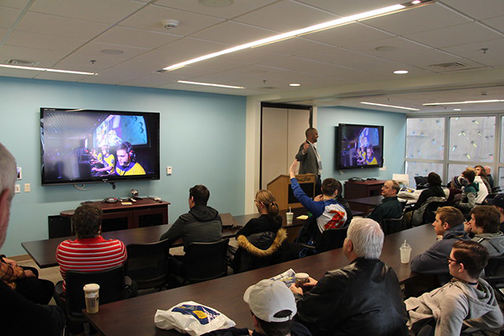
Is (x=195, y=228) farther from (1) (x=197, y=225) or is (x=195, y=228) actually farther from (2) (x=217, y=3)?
(2) (x=217, y=3)

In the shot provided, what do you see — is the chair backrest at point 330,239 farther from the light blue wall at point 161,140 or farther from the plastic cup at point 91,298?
the light blue wall at point 161,140

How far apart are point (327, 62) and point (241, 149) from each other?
3.71 m

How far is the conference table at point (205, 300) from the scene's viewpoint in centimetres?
193

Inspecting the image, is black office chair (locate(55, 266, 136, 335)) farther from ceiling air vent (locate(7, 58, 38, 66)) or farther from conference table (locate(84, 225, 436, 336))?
ceiling air vent (locate(7, 58, 38, 66))

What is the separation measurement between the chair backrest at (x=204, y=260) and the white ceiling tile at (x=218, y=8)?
1.84 metres

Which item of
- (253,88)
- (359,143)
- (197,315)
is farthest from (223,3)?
(359,143)

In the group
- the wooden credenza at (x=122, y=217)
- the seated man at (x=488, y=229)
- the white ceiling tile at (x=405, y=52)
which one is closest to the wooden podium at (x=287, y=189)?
the wooden credenza at (x=122, y=217)

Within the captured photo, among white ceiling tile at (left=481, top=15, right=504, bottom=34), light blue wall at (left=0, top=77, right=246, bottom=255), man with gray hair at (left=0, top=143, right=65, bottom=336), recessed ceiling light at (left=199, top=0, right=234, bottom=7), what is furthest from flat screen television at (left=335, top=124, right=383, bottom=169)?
man with gray hair at (left=0, top=143, right=65, bottom=336)

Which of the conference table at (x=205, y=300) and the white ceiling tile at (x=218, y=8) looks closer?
the conference table at (x=205, y=300)

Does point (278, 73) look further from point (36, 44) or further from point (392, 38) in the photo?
point (36, 44)

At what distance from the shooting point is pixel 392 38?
11.0ft

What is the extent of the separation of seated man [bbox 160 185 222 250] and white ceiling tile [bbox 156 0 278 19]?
5.24ft

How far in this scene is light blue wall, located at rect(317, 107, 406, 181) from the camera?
31.7 ft

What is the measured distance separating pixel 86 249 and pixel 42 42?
6.75ft
